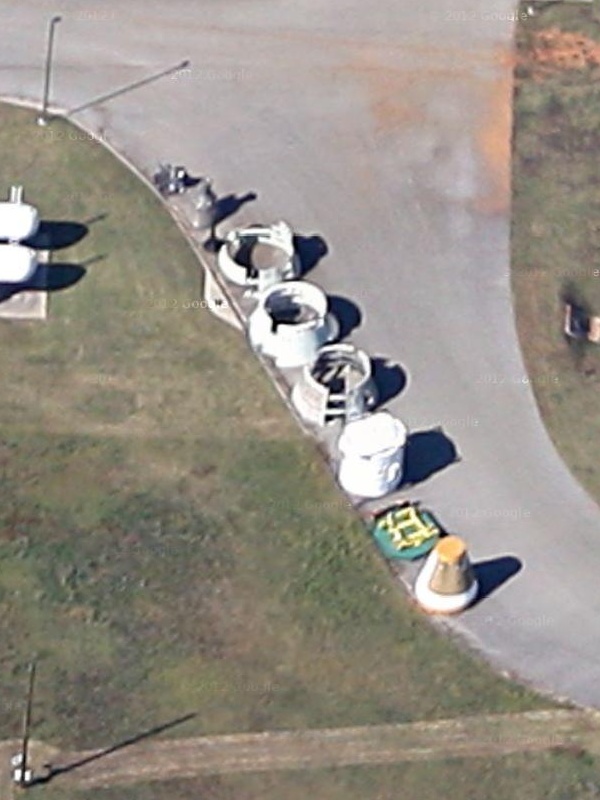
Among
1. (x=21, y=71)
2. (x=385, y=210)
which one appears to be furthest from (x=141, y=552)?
(x=21, y=71)

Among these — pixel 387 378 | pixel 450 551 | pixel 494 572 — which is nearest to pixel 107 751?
pixel 450 551

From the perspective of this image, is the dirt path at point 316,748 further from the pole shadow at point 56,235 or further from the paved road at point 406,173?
the pole shadow at point 56,235

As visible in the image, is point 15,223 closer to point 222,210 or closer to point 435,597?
point 222,210

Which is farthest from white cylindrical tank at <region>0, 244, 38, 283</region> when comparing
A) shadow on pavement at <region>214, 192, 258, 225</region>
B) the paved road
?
shadow on pavement at <region>214, 192, 258, 225</region>

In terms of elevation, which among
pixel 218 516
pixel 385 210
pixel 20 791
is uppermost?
pixel 385 210

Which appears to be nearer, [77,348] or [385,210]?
[77,348]

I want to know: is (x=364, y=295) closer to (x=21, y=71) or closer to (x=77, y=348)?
(x=77, y=348)

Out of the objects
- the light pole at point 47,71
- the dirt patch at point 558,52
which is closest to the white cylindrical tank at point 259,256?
the light pole at point 47,71
